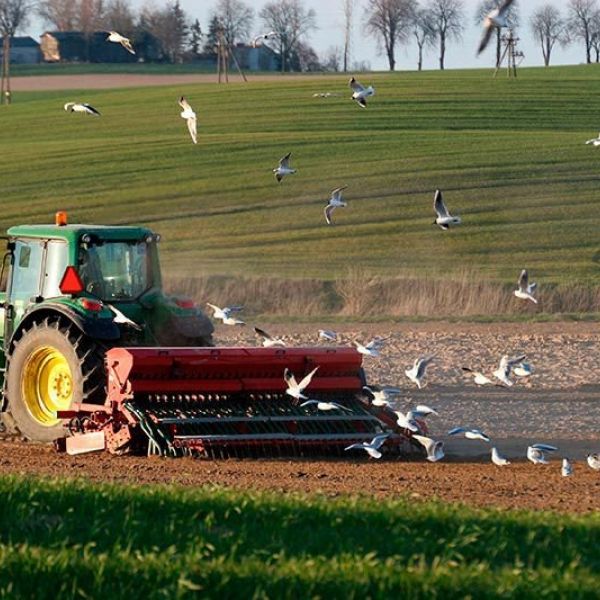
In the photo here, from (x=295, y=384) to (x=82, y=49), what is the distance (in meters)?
78.6

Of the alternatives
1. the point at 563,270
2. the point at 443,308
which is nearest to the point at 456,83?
the point at 563,270

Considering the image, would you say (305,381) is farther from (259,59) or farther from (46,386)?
(259,59)

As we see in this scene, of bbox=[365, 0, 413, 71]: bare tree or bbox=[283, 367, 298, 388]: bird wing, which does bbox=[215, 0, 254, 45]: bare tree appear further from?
bbox=[283, 367, 298, 388]: bird wing

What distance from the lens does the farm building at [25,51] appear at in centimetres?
9844

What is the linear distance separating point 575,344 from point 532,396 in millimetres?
4767

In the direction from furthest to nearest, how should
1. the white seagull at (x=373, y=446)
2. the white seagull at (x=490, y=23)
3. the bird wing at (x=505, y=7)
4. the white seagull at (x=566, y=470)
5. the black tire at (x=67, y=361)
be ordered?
1. the black tire at (x=67, y=361)
2. the white seagull at (x=373, y=446)
3. the white seagull at (x=566, y=470)
4. the white seagull at (x=490, y=23)
5. the bird wing at (x=505, y=7)

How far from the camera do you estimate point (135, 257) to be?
13.3 m

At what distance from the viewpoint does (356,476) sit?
11133 mm

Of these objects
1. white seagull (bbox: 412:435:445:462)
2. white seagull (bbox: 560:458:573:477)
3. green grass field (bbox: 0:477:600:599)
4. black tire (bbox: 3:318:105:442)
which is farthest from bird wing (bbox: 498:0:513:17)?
black tire (bbox: 3:318:105:442)

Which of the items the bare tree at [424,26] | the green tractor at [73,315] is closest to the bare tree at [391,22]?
the bare tree at [424,26]

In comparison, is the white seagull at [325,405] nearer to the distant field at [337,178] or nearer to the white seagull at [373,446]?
the white seagull at [373,446]

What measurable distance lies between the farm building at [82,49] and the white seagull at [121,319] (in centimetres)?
7451

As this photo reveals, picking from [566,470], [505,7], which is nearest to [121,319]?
[566,470]

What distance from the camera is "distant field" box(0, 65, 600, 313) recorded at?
32.8m
